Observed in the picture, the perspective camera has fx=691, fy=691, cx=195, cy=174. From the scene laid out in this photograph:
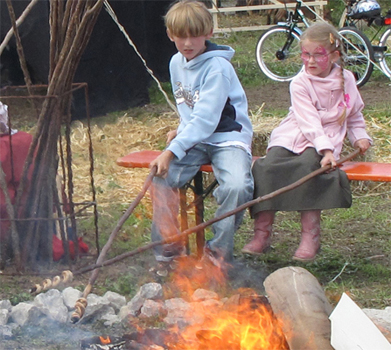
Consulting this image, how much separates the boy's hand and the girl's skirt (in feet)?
1.73

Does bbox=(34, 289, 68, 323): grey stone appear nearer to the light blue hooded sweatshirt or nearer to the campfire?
the campfire

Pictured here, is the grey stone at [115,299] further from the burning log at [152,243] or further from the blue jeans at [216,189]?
the blue jeans at [216,189]

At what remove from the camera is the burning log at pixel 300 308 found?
252 centimetres

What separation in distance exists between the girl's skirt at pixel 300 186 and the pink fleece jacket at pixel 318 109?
4.4 inches

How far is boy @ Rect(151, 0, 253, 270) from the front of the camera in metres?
3.71

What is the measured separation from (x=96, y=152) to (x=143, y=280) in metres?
3.09

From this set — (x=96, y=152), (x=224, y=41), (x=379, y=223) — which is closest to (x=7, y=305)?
(x=379, y=223)

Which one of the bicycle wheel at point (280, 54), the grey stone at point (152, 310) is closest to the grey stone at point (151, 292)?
the grey stone at point (152, 310)

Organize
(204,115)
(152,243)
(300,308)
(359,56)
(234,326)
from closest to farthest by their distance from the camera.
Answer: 1. (300,308)
2. (234,326)
3. (152,243)
4. (204,115)
5. (359,56)

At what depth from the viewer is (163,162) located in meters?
3.63

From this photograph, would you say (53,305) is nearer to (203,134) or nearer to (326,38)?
(203,134)

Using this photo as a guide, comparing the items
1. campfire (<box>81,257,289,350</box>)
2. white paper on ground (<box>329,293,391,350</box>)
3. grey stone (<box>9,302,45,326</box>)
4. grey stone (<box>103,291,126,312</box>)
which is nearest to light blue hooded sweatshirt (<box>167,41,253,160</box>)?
grey stone (<box>103,291,126,312</box>)

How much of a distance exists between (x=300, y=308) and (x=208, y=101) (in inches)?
57.2

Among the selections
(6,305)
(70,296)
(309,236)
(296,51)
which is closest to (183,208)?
(309,236)
